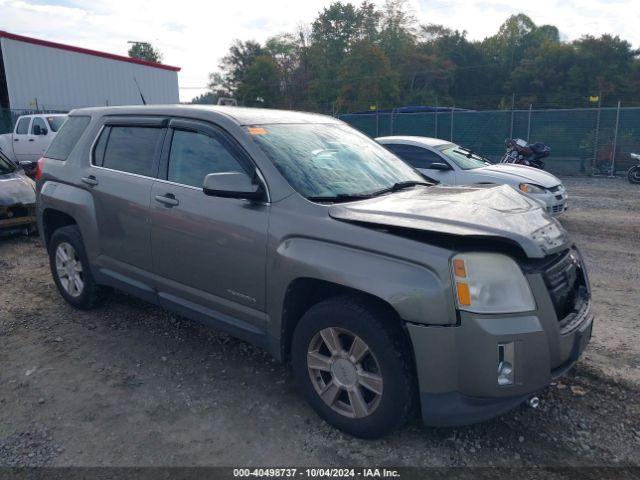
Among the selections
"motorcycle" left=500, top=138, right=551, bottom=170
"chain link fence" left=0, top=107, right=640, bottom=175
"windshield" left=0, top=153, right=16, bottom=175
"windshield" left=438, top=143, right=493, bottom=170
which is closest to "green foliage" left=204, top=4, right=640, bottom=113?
"chain link fence" left=0, top=107, right=640, bottom=175

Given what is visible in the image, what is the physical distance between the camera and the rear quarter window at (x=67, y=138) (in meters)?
4.99

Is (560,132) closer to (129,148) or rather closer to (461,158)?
(461,158)

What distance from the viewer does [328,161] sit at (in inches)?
146

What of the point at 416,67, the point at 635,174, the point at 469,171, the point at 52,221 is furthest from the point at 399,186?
the point at 416,67

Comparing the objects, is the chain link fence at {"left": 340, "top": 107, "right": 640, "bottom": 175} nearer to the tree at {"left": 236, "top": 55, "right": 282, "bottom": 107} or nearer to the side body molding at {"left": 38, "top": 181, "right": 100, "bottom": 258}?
the side body molding at {"left": 38, "top": 181, "right": 100, "bottom": 258}

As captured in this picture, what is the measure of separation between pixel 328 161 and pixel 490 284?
1.54 meters

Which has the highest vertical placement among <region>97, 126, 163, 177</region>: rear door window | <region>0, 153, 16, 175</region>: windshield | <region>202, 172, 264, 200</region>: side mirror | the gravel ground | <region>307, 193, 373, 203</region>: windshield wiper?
<region>97, 126, 163, 177</region>: rear door window

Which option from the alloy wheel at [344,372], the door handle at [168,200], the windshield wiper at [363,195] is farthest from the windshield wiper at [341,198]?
the door handle at [168,200]

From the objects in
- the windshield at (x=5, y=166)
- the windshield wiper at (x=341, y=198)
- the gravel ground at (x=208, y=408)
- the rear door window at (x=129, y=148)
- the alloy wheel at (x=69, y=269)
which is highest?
the rear door window at (x=129, y=148)

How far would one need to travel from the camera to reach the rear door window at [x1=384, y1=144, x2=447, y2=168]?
923 centimetres

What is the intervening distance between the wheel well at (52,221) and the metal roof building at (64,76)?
743 inches

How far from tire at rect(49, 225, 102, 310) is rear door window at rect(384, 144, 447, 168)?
226 inches

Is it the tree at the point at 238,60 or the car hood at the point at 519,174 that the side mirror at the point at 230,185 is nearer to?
the car hood at the point at 519,174

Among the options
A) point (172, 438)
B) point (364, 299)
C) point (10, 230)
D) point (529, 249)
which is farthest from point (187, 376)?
point (10, 230)
